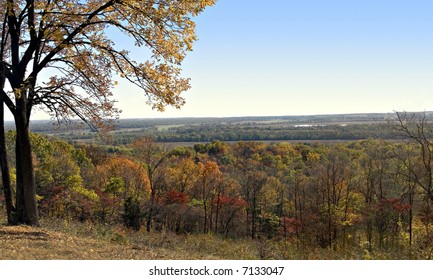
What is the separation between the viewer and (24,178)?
35.2ft

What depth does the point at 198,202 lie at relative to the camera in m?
49.7

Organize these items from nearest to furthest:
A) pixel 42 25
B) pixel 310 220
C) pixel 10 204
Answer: pixel 42 25 < pixel 10 204 < pixel 310 220

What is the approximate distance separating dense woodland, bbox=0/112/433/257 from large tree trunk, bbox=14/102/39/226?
15.8 m

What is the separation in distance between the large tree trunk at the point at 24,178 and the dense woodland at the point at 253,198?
1578 centimetres

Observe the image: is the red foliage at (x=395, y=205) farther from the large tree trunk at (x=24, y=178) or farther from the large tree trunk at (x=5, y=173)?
the large tree trunk at (x=5, y=173)

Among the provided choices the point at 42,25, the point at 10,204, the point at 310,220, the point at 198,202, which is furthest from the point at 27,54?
the point at 198,202

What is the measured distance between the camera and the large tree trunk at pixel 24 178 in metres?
10.7

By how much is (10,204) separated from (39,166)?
102 feet

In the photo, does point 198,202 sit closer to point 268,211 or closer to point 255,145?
point 268,211

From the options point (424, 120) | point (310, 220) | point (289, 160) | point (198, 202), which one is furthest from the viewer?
point (289, 160)

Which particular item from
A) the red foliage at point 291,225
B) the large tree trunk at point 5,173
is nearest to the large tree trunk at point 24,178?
the large tree trunk at point 5,173

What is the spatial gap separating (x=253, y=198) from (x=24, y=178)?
138 feet

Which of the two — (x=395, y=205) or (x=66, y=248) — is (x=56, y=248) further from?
(x=395, y=205)

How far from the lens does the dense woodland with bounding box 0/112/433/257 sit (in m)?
33.2
